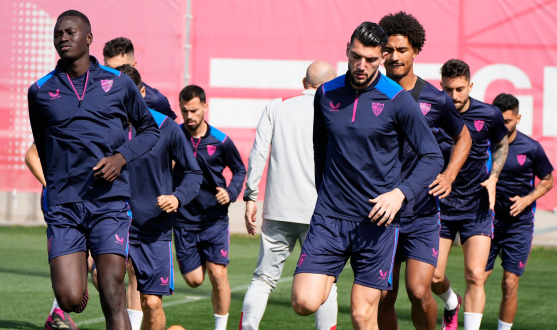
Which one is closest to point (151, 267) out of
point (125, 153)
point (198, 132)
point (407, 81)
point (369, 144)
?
point (125, 153)

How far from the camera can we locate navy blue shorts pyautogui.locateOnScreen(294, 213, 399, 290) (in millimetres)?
4590

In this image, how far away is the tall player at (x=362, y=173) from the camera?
4.51 metres

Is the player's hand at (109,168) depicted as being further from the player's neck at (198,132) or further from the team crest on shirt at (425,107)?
the player's neck at (198,132)

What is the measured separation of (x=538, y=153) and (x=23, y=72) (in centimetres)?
1098

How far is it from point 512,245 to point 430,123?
103 inches

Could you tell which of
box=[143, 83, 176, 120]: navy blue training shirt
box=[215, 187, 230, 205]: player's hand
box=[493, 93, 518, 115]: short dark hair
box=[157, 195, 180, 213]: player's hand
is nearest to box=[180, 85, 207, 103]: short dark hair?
box=[143, 83, 176, 120]: navy blue training shirt

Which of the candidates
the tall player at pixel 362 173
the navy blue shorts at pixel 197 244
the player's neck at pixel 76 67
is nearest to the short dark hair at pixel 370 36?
the tall player at pixel 362 173

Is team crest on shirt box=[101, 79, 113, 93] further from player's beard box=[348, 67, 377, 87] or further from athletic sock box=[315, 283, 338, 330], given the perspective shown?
athletic sock box=[315, 283, 338, 330]

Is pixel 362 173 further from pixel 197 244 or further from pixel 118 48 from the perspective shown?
pixel 118 48

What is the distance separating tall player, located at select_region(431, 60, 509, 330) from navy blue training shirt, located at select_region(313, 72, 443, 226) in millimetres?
2035

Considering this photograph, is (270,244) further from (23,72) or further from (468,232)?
(23,72)

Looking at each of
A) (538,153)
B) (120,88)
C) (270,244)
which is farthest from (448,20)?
(120,88)

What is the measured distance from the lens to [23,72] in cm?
1534

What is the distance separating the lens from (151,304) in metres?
5.70
